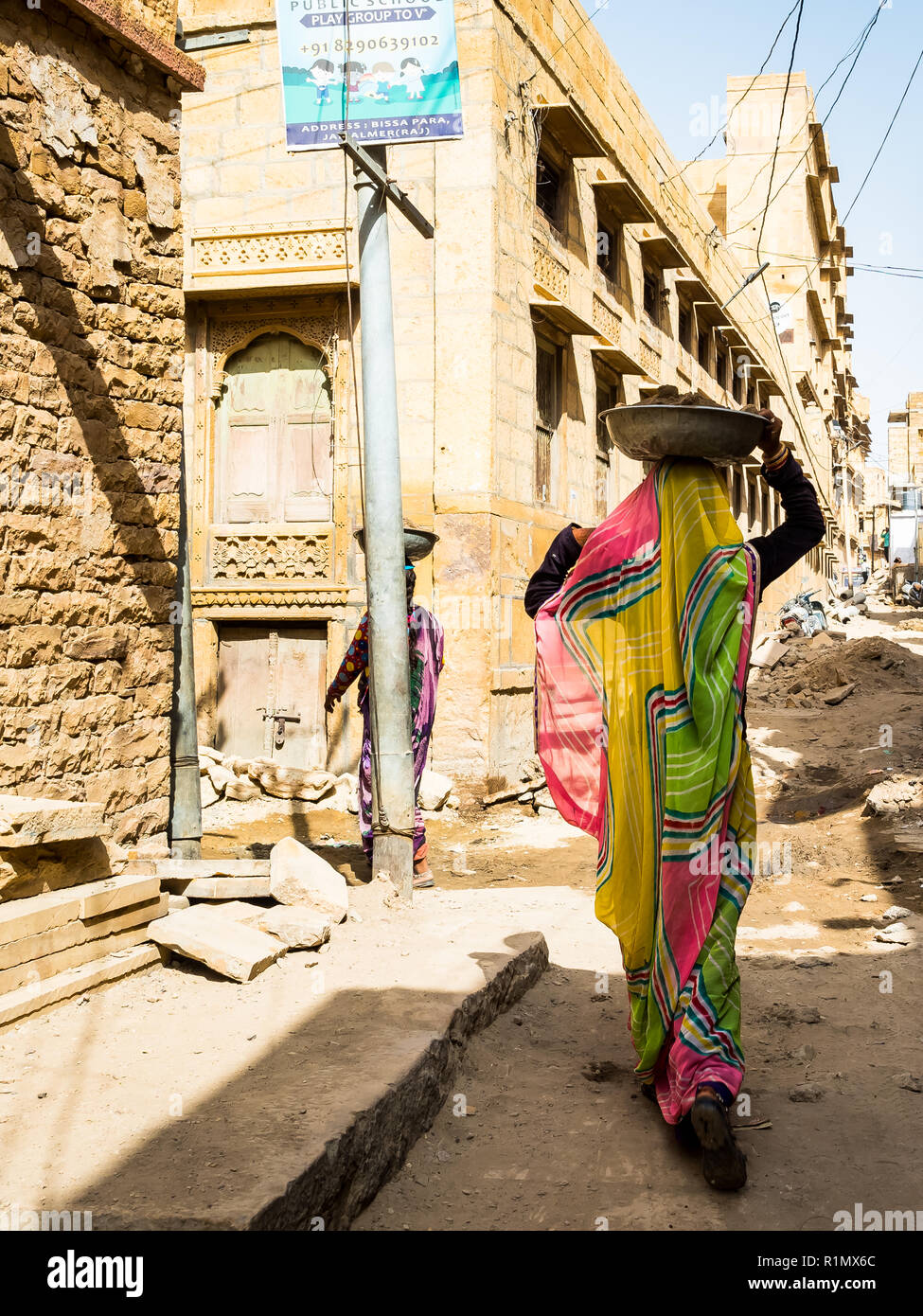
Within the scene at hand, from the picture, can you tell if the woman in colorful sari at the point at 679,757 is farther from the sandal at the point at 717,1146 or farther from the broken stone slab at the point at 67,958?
the broken stone slab at the point at 67,958

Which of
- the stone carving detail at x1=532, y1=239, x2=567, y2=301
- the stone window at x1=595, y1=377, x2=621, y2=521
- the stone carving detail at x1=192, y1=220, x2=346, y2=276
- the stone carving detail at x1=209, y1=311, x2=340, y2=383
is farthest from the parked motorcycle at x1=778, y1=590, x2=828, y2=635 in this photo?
the stone carving detail at x1=192, y1=220, x2=346, y2=276

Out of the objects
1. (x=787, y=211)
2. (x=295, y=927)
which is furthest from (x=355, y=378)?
(x=787, y=211)

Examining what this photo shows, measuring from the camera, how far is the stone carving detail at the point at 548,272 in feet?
34.8

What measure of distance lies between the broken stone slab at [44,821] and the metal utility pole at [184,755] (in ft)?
5.53

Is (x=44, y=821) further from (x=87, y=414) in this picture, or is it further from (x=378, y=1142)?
Result: (x=87, y=414)

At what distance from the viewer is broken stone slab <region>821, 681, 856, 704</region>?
14.1m

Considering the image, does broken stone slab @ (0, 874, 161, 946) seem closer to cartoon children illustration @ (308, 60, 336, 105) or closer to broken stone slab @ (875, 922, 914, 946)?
broken stone slab @ (875, 922, 914, 946)

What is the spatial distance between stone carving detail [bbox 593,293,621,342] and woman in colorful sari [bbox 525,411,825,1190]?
10.1m

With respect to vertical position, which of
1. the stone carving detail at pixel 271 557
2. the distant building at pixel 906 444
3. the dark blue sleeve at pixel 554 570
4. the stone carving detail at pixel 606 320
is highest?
the distant building at pixel 906 444

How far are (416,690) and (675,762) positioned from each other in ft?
12.0

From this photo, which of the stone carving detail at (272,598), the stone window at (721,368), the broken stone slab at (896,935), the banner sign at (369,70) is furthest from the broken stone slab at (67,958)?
the stone window at (721,368)

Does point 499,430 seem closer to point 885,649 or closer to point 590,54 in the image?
point 590,54

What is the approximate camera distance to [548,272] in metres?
11.0

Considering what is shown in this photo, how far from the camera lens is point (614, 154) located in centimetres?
1295
